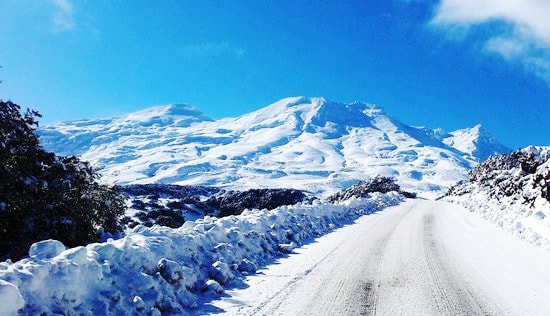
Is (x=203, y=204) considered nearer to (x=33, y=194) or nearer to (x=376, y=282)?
(x=33, y=194)

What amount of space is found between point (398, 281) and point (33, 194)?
10608mm

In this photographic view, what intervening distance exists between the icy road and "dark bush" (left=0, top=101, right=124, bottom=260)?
691 centimetres

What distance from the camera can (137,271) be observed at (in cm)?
682

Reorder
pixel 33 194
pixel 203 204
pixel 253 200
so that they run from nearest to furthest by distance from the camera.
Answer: pixel 33 194, pixel 203 204, pixel 253 200

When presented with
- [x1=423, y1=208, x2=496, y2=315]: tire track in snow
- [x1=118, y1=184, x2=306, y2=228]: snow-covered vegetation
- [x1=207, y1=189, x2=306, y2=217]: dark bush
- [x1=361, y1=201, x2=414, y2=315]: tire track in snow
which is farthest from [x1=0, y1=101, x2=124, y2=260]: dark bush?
[x1=207, y1=189, x2=306, y2=217]: dark bush

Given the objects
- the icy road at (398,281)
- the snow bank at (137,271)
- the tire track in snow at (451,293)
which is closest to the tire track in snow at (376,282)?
the icy road at (398,281)

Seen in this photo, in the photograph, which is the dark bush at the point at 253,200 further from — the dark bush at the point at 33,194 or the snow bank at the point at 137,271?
the snow bank at the point at 137,271

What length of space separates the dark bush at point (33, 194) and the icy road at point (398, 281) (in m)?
6.91

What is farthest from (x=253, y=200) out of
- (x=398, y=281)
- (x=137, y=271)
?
(x=137, y=271)

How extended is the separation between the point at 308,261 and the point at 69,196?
887cm

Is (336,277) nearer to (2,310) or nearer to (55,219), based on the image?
(2,310)

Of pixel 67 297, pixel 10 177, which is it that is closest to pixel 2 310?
pixel 67 297

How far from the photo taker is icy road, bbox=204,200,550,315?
682cm

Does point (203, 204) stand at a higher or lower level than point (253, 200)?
lower
